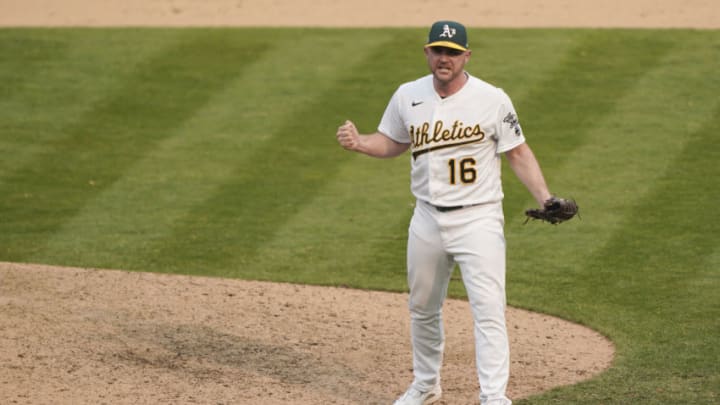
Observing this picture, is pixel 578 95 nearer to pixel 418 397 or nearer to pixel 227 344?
pixel 227 344

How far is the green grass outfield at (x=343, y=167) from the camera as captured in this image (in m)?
10.2

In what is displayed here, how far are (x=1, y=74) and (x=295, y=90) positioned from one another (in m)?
4.01

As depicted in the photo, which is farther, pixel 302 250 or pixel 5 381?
pixel 302 250

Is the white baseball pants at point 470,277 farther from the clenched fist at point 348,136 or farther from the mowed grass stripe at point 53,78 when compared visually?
the mowed grass stripe at point 53,78

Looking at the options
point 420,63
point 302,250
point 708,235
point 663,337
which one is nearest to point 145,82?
point 420,63

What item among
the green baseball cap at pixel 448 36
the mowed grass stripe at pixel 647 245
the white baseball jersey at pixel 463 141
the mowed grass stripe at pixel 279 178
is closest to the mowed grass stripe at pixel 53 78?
the mowed grass stripe at pixel 279 178

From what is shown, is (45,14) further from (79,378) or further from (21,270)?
(79,378)

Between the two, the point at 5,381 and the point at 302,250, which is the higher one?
the point at 5,381

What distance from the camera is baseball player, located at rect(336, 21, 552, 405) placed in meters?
6.91

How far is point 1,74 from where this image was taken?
53.8 feet

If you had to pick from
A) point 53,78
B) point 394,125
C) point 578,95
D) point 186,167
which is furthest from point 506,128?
point 53,78

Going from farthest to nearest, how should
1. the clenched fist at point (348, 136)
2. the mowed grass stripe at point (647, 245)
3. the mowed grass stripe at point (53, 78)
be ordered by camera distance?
the mowed grass stripe at point (53, 78) → the mowed grass stripe at point (647, 245) → the clenched fist at point (348, 136)

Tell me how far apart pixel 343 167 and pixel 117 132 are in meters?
2.79

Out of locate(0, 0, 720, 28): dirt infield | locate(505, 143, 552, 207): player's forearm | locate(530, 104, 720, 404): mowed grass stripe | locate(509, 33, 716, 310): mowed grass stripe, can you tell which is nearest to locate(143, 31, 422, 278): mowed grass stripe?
locate(0, 0, 720, 28): dirt infield
